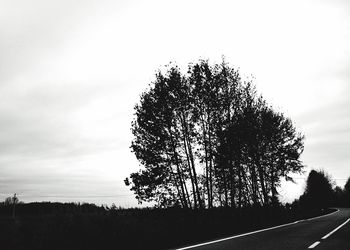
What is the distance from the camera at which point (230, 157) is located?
24266 millimetres

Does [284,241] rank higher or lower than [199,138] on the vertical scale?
lower

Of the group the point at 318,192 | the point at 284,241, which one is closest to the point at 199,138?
the point at 284,241

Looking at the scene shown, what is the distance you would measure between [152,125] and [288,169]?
678 inches

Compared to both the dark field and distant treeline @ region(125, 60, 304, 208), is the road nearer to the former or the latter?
the dark field

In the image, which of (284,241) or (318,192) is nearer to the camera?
(284,241)

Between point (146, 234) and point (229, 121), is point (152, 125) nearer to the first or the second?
point (229, 121)

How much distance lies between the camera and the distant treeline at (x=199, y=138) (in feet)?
75.8

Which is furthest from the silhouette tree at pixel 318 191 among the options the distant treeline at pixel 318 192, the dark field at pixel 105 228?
the dark field at pixel 105 228

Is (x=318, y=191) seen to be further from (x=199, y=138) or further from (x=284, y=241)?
(x=284, y=241)

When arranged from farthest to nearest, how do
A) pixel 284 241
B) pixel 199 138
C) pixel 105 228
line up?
pixel 199 138, pixel 284 241, pixel 105 228

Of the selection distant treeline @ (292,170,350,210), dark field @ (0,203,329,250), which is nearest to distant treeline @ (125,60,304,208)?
dark field @ (0,203,329,250)

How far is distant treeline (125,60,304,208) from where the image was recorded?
2309 cm

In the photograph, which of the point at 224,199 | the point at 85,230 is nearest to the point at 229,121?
the point at 224,199

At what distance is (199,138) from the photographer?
2361 cm
